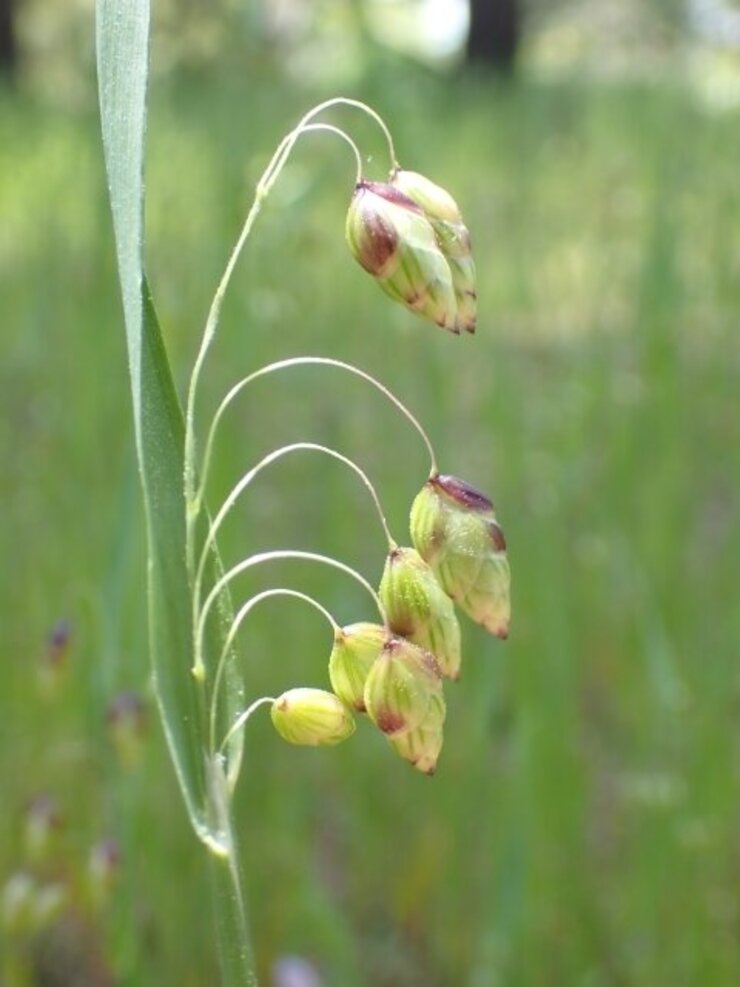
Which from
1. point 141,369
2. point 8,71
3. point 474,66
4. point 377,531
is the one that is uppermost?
point 141,369

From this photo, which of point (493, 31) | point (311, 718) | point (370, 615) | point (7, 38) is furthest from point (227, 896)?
point (7, 38)

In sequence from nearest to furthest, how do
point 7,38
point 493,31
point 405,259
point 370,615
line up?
1. point 405,259
2. point 370,615
3. point 493,31
4. point 7,38

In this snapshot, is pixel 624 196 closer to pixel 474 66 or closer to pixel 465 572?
pixel 465 572

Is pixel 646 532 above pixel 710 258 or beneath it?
beneath

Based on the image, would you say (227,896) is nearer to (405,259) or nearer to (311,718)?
(311,718)

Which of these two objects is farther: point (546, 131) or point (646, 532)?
point (546, 131)

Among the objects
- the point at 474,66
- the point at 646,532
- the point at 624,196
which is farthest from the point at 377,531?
the point at 474,66

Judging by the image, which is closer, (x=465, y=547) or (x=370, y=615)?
(x=465, y=547)

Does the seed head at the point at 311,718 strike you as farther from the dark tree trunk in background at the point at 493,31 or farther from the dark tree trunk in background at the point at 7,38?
the dark tree trunk in background at the point at 7,38
